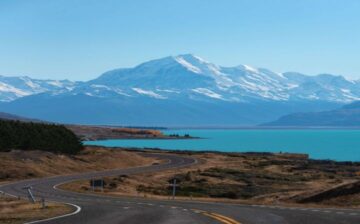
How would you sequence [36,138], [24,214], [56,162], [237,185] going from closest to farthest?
[24,214], [237,185], [56,162], [36,138]

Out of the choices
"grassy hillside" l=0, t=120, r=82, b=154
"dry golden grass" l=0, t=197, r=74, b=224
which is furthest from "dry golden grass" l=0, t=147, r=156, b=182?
"dry golden grass" l=0, t=197, r=74, b=224

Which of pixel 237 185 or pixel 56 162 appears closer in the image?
pixel 237 185

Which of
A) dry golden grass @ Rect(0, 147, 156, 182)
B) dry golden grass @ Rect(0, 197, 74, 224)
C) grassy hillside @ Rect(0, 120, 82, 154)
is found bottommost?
dry golden grass @ Rect(0, 197, 74, 224)

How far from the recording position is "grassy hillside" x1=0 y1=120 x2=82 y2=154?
10925 cm

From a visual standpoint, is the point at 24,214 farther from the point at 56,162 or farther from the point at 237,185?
the point at 56,162

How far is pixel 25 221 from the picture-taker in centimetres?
2681

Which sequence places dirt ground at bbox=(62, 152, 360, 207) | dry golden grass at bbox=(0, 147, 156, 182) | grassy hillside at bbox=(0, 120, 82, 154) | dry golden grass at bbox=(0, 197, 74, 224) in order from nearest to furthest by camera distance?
dry golden grass at bbox=(0, 197, 74, 224) < dirt ground at bbox=(62, 152, 360, 207) < dry golden grass at bbox=(0, 147, 156, 182) < grassy hillside at bbox=(0, 120, 82, 154)

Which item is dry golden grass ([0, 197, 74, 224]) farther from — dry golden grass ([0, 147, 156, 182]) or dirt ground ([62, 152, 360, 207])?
dry golden grass ([0, 147, 156, 182])

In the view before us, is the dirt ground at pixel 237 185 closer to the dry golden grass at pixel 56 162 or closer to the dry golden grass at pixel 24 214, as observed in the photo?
the dry golden grass at pixel 56 162

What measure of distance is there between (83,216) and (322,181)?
226 feet

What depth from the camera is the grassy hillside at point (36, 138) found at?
358ft

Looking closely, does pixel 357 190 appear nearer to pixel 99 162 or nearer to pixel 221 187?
pixel 221 187

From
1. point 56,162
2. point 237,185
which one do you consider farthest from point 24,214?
point 56,162

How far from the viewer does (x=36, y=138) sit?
11725 cm
